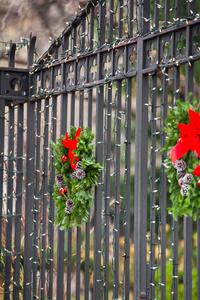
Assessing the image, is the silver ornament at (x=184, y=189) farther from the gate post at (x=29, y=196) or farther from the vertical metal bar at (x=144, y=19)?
the gate post at (x=29, y=196)

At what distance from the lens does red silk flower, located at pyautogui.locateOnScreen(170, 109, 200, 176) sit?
208cm

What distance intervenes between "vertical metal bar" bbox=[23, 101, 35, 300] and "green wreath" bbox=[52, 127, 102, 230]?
57 centimetres

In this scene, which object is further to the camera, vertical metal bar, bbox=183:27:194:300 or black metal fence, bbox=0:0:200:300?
black metal fence, bbox=0:0:200:300

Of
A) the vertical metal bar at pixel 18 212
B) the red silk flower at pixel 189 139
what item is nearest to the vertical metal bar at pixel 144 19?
the red silk flower at pixel 189 139

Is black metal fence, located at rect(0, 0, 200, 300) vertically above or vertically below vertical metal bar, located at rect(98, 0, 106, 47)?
below

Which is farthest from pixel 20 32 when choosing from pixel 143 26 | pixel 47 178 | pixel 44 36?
pixel 143 26

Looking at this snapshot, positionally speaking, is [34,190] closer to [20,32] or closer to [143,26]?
[143,26]

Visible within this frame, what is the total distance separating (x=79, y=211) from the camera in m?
2.99

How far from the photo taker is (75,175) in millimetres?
2951

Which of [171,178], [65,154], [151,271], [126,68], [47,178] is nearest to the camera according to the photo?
[171,178]

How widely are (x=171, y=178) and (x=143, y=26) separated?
0.84 meters

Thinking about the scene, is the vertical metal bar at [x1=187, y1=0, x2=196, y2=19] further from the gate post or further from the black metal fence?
the gate post

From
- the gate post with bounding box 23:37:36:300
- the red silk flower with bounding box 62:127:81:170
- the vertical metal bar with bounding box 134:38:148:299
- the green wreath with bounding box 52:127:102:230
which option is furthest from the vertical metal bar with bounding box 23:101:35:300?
the vertical metal bar with bounding box 134:38:148:299

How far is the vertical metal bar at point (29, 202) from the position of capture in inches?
145
